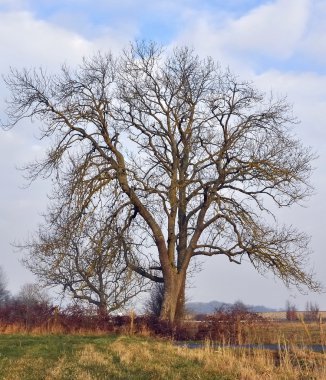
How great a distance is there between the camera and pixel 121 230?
27.5m

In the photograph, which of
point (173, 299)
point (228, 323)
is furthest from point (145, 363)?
point (173, 299)

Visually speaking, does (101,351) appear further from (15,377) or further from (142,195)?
(142,195)

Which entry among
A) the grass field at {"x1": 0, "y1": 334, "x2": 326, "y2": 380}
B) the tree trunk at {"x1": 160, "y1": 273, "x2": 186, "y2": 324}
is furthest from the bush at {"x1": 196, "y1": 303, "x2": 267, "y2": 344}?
the grass field at {"x1": 0, "y1": 334, "x2": 326, "y2": 380}

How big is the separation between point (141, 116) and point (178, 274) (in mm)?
7795

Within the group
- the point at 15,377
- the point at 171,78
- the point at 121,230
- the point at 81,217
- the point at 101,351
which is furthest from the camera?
the point at 171,78

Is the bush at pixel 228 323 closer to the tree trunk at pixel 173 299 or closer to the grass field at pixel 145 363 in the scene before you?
the tree trunk at pixel 173 299

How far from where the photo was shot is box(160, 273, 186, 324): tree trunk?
27.7 m

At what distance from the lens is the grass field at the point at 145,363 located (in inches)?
444

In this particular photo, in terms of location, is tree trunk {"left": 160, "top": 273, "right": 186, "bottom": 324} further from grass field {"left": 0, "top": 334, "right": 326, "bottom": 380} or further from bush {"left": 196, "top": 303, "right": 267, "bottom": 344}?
grass field {"left": 0, "top": 334, "right": 326, "bottom": 380}

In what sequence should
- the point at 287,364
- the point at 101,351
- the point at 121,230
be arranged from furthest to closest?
1. the point at 121,230
2. the point at 101,351
3. the point at 287,364

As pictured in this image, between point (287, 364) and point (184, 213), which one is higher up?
point (184, 213)

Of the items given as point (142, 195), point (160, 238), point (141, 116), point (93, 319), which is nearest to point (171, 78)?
point (141, 116)

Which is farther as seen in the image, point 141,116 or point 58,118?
point 141,116

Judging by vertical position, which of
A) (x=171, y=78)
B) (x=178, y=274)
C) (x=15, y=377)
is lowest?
(x=15, y=377)
